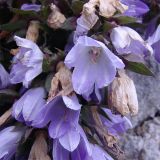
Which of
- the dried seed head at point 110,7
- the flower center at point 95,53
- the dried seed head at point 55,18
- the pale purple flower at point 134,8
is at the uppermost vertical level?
the dried seed head at point 110,7

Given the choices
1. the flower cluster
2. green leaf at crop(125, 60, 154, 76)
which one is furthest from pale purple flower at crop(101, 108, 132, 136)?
green leaf at crop(125, 60, 154, 76)

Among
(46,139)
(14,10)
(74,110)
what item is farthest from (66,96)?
(14,10)

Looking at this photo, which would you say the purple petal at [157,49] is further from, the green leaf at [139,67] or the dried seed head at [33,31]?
the dried seed head at [33,31]

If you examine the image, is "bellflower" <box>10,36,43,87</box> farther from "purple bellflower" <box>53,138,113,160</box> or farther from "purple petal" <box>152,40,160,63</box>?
"purple petal" <box>152,40,160,63</box>

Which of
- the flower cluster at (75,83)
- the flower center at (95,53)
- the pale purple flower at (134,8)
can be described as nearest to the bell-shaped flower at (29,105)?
the flower cluster at (75,83)

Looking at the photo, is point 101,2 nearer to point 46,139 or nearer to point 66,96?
point 66,96
